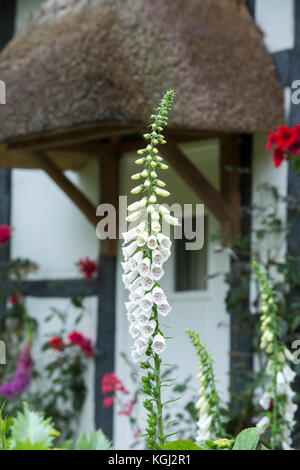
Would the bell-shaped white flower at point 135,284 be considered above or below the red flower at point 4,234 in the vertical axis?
below

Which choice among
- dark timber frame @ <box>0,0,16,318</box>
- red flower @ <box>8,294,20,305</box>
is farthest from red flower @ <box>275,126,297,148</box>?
dark timber frame @ <box>0,0,16,318</box>

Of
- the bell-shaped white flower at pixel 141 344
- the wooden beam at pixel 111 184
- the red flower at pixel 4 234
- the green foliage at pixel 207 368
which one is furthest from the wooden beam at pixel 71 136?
the bell-shaped white flower at pixel 141 344

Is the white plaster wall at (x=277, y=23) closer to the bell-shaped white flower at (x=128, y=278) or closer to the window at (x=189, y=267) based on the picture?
the window at (x=189, y=267)

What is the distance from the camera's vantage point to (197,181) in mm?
4219

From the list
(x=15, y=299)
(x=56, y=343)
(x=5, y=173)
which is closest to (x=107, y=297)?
(x=56, y=343)

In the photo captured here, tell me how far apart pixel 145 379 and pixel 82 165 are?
4.35 meters

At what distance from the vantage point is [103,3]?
4102 millimetres

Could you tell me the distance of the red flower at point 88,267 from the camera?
5145mm

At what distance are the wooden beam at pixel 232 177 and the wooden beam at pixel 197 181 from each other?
0.06 metres

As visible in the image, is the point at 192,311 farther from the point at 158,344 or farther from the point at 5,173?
the point at 158,344

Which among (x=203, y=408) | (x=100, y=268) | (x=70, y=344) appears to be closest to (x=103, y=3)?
(x=100, y=268)

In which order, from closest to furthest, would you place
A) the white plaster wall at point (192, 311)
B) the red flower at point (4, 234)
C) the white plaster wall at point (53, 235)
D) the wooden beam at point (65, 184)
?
1. the white plaster wall at point (192, 311)
2. the wooden beam at point (65, 184)
3. the white plaster wall at point (53, 235)
4. the red flower at point (4, 234)

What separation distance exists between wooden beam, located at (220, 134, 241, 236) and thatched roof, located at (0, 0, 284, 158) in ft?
1.28

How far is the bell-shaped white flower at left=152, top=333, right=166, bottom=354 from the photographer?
1.16 m
